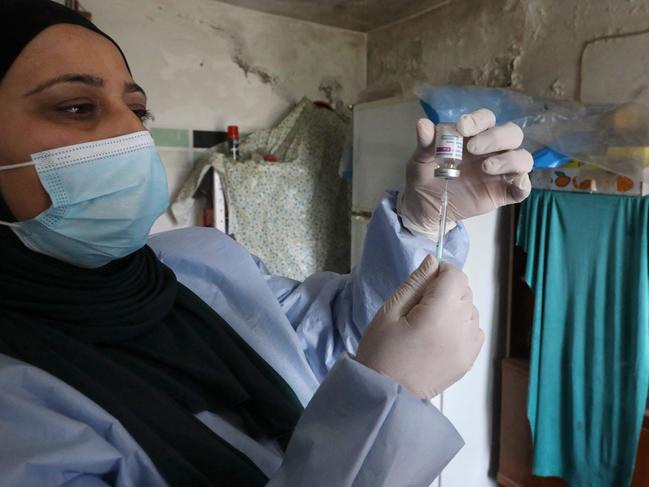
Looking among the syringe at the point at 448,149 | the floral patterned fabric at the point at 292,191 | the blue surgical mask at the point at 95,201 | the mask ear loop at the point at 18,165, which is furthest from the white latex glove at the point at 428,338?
the floral patterned fabric at the point at 292,191

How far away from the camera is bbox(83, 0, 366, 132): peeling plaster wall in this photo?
2.04 meters

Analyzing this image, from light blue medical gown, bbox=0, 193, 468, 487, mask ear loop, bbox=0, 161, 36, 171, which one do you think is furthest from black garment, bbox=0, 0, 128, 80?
light blue medical gown, bbox=0, 193, 468, 487

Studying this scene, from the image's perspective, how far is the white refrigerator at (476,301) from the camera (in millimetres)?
1562

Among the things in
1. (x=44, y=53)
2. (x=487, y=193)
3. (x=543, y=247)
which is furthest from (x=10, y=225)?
(x=543, y=247)

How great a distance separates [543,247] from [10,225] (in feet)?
4.53

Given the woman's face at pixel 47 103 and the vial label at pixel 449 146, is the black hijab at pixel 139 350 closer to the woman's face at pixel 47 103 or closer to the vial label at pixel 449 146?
the woman's face at pixel 47 103

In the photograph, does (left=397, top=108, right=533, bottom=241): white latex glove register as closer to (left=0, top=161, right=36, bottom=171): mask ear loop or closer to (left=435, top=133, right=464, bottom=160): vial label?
(left=435, top=133, right=464, bottom=160): vial label

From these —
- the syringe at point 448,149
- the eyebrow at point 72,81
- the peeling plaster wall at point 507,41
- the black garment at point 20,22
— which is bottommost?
the syringe at point 448,149

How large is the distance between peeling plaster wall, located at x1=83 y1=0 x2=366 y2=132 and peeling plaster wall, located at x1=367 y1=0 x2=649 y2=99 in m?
0.39

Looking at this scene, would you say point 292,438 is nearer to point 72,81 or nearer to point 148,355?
point 148,355

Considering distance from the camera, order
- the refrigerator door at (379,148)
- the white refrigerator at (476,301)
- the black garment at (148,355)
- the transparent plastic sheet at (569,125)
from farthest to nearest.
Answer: the refrigerator door at (379,148)
the white refrigerator at (476,301)
the transparent plastic sheet at (569,125)
the black garment at (148,355)

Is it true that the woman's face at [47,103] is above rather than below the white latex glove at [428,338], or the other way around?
above

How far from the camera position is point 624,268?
126 cm

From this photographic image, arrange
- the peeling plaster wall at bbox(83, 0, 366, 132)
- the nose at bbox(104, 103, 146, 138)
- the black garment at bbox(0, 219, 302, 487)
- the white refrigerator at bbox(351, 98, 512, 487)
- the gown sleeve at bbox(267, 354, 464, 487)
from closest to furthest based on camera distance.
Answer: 1. the gown sleeve at bbox(267, 354, 464, 487)
2. the black garment at bbox(0, 219, 302, 487)
3. the nose at bbox(104, 103, 146, 138)
4. the white refrigerator at bbox(351, 98, 512, 487)
5. the peeling plaster wall at bbox(83, 0, 366, 132)
